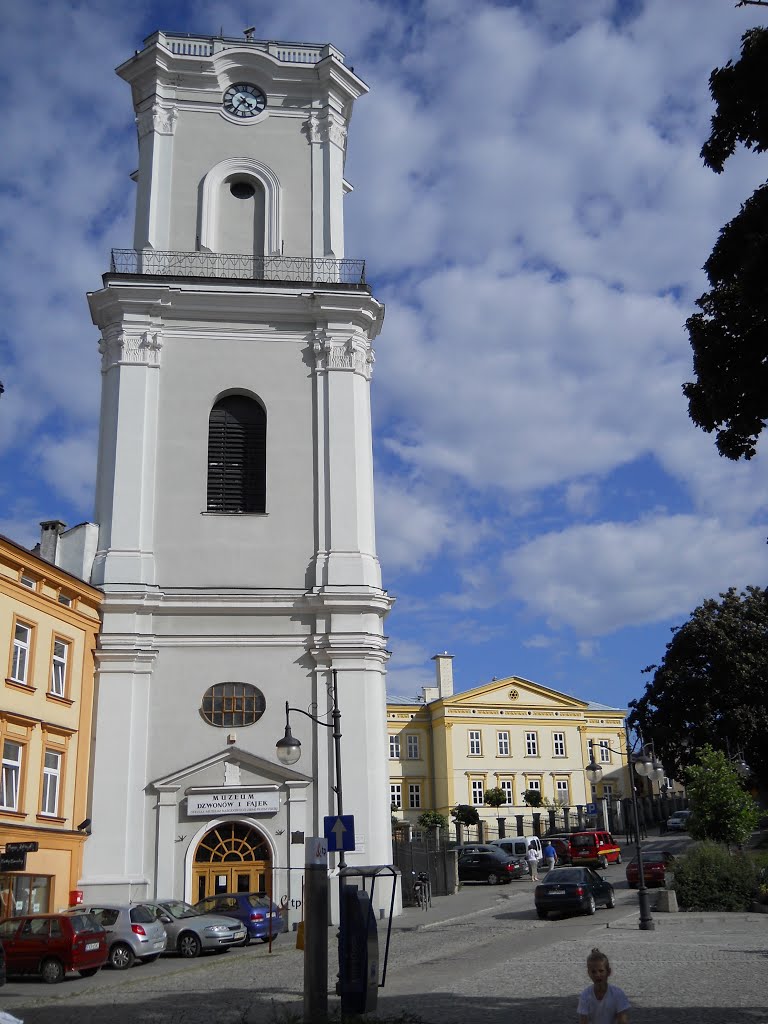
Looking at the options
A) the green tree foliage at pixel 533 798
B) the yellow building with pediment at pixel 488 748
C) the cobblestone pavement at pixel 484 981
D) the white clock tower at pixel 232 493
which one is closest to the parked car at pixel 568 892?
the cobblestone pavement at pixel 484 981

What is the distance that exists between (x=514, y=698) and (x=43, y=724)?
58.8 metres

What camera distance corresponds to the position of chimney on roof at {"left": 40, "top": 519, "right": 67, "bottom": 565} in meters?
31.6

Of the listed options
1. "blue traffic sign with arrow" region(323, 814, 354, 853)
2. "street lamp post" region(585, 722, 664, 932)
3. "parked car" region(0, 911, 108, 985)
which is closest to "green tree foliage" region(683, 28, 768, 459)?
"blue traffic sign with arrow" region(323, 814, 354, 853)

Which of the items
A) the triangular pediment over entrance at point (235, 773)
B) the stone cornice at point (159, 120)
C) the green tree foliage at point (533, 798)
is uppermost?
the stone cornice at point (159, 120)

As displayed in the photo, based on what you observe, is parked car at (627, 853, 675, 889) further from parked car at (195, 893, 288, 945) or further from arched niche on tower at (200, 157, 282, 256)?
arched niche on tower at (200, 157, 282, 256)

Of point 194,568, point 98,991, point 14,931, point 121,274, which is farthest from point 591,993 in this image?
point 121,274

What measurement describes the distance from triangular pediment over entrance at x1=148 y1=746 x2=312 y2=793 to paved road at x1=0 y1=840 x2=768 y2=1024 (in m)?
4.28

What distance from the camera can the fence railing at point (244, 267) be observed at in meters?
34.8

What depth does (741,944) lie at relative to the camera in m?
20.6

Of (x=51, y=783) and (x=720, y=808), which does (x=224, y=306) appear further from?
(x=720, y=808)

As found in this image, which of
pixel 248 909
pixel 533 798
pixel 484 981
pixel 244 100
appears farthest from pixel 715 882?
pixel 533 798

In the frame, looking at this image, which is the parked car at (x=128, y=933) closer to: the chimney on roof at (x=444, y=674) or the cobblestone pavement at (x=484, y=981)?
the cobblestone pavement at (x=484, y=981)

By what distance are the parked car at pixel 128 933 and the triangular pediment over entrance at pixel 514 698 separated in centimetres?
5731

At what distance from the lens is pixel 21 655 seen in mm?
26188
